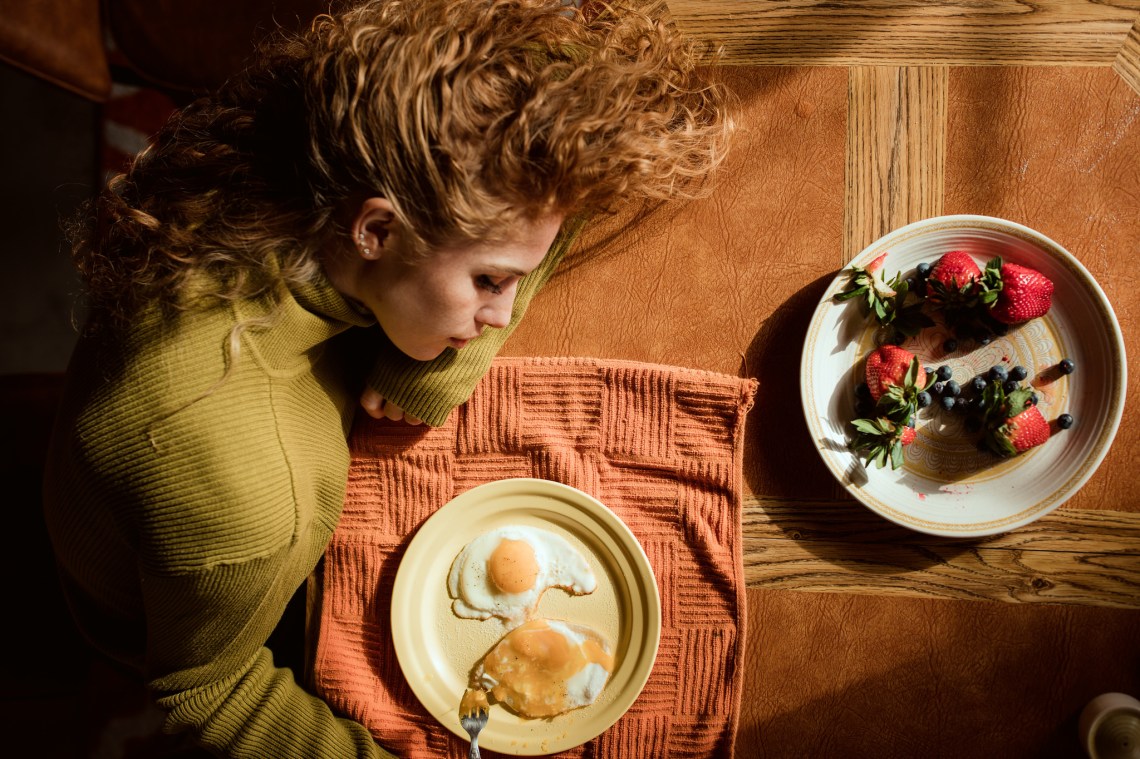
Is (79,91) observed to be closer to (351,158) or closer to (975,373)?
(351,158)

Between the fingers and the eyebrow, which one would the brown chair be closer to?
the fingers

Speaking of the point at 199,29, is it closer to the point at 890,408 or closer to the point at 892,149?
the point at 892,149

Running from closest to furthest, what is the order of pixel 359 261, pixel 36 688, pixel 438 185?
pixel 438 185 < pixel 359 261 < pixel 36 688

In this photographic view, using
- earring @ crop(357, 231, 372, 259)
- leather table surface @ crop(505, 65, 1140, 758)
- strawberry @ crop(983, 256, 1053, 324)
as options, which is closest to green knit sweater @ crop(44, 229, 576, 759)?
earring @ crop(357, 231, 372, 259)

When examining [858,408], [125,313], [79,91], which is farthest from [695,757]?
[79,91]

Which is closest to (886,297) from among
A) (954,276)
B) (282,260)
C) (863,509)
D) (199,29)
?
(954,276)

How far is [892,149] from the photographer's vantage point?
144cm

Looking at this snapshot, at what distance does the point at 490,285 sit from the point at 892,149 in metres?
0.88

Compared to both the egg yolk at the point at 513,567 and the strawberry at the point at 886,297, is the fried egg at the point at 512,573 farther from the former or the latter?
the strawberry at the point at 886,297

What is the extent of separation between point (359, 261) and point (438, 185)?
0.60 feet

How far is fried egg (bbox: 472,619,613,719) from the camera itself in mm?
1348

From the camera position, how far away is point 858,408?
4.57 ft

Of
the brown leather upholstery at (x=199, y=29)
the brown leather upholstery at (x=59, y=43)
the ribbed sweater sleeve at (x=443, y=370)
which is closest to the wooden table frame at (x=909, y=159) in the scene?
the ribbed sweater sleeve at (x=443, y=370)

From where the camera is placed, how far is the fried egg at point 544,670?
4.42 ft
